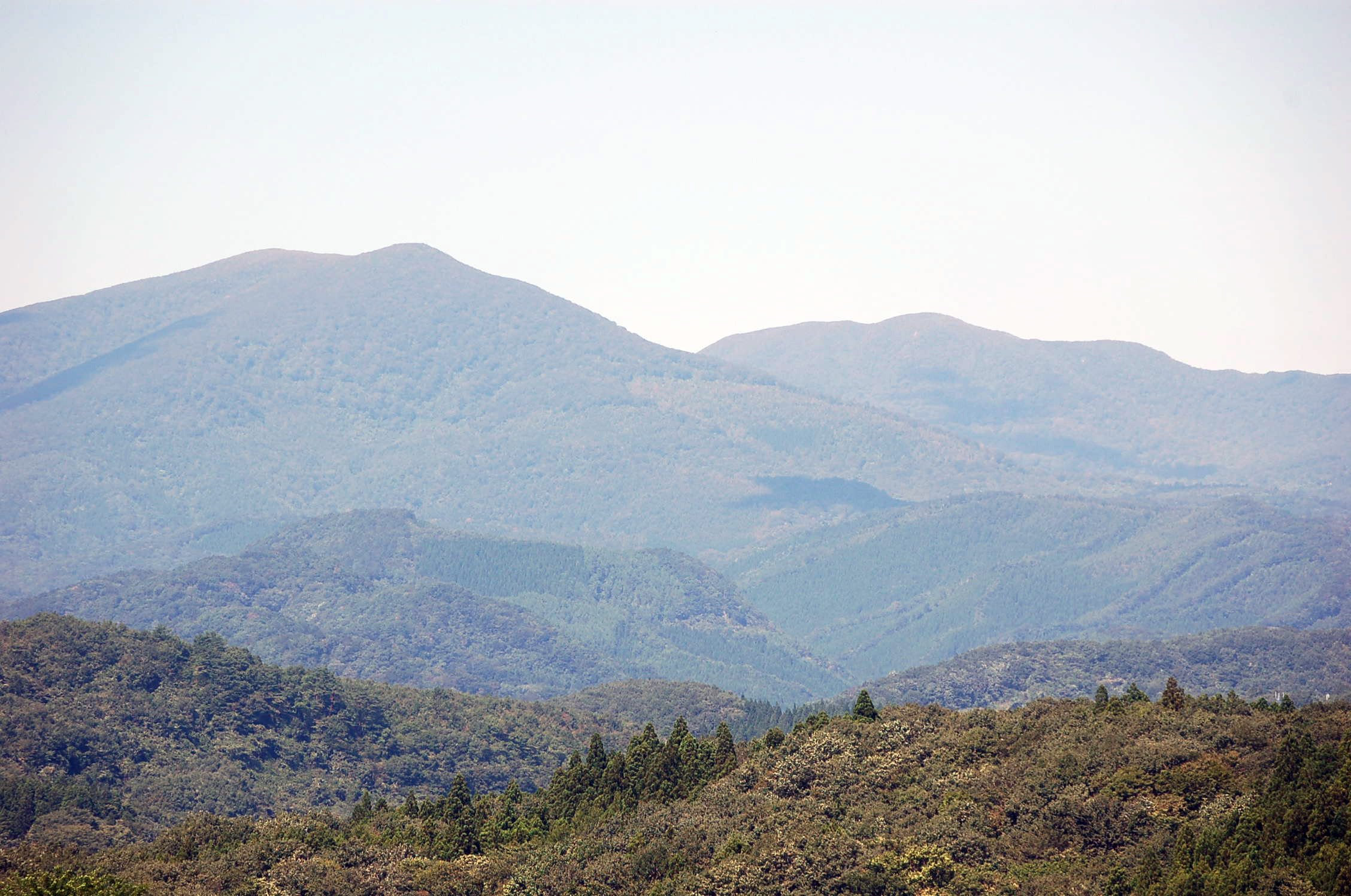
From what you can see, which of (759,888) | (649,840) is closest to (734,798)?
(649,840)

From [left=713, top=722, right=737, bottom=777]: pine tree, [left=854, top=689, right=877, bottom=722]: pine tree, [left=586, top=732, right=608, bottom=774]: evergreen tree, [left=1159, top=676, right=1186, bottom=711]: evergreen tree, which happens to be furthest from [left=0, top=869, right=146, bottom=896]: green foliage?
[left=1159, top=676, right=1186, bottom=711]: evergreen tree

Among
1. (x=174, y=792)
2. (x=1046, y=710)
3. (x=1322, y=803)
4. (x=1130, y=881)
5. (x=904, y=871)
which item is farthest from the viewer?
(x=174, y=792)

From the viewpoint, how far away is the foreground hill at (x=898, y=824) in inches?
3637

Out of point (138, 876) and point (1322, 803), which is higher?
point (1322, 803)

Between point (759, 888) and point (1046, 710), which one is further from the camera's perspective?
point (1046, 710)

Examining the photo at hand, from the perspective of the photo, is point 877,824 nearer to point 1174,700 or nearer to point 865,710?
point 1174,700

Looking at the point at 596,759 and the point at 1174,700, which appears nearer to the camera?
the point at 1174,700

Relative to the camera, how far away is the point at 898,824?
110 metres

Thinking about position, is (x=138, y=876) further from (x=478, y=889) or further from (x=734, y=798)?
(x=734, y=798)

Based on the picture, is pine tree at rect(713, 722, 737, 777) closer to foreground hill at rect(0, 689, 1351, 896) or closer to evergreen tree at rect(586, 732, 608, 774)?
foreground hill at rect(0, 689, 1351, 896)

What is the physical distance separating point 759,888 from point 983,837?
1650 centimetres

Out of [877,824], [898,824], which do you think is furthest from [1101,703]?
[877,824]

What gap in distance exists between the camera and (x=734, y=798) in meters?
120

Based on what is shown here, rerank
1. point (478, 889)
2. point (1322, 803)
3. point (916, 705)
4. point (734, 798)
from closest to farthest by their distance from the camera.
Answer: point (1322, 803), point (478, 889), point (734, 798), point (916, 705)
